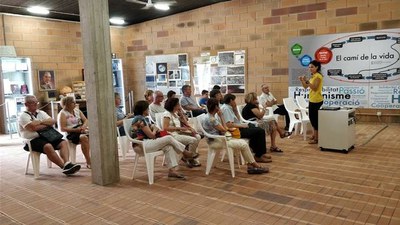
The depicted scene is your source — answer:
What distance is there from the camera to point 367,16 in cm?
760

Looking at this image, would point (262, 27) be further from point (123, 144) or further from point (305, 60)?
point (123, 144)

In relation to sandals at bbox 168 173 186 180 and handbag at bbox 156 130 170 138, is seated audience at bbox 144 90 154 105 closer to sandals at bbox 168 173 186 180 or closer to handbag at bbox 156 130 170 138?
handbag at bbox 156 130 170 138

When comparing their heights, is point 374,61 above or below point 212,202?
above

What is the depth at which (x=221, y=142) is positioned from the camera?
4.33 m

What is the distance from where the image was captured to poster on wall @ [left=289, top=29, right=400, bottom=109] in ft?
24.6

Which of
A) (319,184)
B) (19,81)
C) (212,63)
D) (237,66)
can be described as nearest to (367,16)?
(237,66)

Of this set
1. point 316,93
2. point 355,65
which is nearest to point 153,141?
point 316,93

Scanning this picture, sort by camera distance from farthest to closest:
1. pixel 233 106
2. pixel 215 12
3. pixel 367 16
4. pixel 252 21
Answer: pixel 215 12
pixel 252 21
pixel 367 16
pixel 233 106

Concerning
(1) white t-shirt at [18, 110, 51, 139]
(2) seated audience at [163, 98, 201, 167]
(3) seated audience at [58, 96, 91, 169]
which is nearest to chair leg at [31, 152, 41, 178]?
(1) white t-shirt at [18, 110, 51, 139]

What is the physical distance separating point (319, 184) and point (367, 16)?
5352mm

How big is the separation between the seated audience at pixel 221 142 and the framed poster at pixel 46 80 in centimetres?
671

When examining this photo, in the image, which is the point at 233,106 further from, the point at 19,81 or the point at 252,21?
the point at 19,81

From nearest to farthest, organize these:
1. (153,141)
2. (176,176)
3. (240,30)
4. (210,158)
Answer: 1. (153,141)
2. (176,176)
3. (210,158)
4. (240,30)

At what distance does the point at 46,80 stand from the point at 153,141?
21.7 ft
